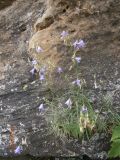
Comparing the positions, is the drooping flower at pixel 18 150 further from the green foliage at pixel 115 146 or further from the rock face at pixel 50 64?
the green foliage at pixel 115 146

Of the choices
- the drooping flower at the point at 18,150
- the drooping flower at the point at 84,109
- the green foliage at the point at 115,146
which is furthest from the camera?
the drooping flower at the point at 18,150

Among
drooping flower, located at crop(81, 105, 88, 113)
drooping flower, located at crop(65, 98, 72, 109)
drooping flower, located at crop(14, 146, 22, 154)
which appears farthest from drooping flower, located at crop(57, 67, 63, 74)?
drooping flower, located at crop(14, 146, 22, 154)

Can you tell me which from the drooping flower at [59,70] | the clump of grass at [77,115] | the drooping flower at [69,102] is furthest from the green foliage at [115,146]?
the drooping flower at [59,70]

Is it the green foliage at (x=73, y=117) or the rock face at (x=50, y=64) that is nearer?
the green foliage at (x=73, y=117)

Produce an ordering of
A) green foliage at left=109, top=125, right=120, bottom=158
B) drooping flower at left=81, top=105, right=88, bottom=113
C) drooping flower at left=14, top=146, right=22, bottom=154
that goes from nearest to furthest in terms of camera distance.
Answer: green foliage at left=109, top=125, right=120, bottom=158, drooping flower at left=81, top=105, right=88, bottom=113, drooping flower at left=14, top=146, right=22, bottom=154

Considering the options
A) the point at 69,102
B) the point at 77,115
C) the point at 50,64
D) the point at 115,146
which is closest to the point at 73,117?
the point at 77,115

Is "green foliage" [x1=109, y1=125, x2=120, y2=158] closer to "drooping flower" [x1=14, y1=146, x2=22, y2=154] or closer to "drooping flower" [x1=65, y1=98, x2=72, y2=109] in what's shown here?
"drooping flower" [x1=65, y1=98, x2=72, y2=109]

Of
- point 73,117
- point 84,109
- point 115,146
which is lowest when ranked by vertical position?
point 115,146

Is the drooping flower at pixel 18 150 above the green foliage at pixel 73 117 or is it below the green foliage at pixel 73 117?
below

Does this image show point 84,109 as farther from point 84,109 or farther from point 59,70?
point 59,70

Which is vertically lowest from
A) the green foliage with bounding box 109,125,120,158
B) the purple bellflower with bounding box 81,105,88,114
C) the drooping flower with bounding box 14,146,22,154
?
the drooping flower with bounding box 14,146,22,154
